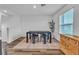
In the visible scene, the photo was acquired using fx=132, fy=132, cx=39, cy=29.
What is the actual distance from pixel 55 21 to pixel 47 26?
0.60 metres

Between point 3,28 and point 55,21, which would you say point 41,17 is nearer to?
point 55,21

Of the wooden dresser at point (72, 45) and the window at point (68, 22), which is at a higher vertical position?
the window at point (68, 22)

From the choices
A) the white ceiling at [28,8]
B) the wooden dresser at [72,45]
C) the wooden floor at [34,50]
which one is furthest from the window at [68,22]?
the wooden dresser at [72,45]

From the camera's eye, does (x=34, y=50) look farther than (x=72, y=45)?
Yes

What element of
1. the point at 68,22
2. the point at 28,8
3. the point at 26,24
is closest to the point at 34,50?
the point at 68,22

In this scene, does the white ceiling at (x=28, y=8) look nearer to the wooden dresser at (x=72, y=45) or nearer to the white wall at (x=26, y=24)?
the white wall at (x=26, y=24)

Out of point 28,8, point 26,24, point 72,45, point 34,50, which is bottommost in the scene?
point 34,50

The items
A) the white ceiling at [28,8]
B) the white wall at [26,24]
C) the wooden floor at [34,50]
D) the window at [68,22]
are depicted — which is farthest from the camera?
the white wall at [26,24]

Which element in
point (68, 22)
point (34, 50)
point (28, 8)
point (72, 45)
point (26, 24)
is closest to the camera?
point (72, 45)

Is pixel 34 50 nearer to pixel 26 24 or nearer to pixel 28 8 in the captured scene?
pixel 28 8
